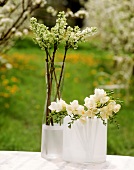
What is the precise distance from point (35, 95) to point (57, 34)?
5698mm

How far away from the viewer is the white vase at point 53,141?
2.41 metres

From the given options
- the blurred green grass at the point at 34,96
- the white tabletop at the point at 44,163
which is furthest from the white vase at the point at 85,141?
the blurred green grass at the point at 34,96

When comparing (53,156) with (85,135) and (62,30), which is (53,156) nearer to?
(85,135)

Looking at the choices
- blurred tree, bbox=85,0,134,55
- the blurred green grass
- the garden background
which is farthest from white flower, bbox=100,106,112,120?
blurred tree, bbox=85,0,134,55

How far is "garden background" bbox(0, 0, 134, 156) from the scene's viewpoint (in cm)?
588

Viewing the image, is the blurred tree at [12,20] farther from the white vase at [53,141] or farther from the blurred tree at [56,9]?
the blurred tree at [56,9]

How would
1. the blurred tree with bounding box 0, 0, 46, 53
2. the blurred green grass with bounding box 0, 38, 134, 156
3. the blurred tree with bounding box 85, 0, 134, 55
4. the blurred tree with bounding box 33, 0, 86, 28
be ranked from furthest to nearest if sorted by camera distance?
1. the blurred tree with bounding box 33, 0, 86, 28
2. the blurred tree with bounding box 85, 0, 134, 55
3. the blurred green grass with bounding box 0, 38, 134, 156
4. the blurred tree with bounding box 0, 0, 46, 53

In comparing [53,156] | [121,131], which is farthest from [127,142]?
[53,156]

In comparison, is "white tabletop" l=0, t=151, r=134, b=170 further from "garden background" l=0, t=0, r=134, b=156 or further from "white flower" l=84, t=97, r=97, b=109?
"garden background" l=0, t=0, r=134, b=156

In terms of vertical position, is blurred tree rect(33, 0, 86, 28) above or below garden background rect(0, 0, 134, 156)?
above

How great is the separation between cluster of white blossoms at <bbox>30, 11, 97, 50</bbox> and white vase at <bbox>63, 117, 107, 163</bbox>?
0.35 metres

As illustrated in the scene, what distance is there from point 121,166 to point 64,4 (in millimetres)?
17386

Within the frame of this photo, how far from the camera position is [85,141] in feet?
7.51

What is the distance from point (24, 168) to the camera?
2.20 m
